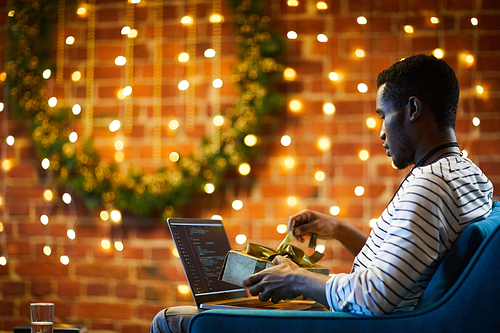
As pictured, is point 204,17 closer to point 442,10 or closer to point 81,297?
point 442,10

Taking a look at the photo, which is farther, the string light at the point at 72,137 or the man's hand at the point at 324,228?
the string light at the point at 72,137

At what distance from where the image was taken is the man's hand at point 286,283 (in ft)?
3.40

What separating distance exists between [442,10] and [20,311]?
7.94 ft

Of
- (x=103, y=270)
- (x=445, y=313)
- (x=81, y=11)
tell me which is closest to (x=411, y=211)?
(x=445, y=313)

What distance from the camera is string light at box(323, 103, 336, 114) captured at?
2.05 meters

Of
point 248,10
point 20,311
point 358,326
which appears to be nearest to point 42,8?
point 248,10

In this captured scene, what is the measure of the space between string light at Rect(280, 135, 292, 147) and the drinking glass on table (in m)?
1.15

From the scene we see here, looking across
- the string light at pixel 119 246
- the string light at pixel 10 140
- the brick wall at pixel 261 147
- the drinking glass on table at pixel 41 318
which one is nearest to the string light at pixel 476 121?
the brick wall at pixel 261 147

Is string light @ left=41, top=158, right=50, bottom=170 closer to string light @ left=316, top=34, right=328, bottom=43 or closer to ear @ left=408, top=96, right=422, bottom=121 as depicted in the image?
string light @ left=316, top=34, right=328, bottom=43

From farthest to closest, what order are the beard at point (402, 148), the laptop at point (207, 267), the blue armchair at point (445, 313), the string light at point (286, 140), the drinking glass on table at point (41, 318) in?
the string light at point (286, 140)
the drinking glass on table at point (41, 318)
the laptop at point (207, 267)
the beard at point (402, 148)
the blue armchair at point (445, 313)

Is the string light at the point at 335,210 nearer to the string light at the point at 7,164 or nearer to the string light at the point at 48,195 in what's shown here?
the string light at the point at 48,195

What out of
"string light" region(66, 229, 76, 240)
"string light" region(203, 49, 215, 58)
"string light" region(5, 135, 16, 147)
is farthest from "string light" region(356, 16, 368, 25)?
"string light" region(5, 135, 16, 147)

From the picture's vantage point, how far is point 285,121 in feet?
6.80

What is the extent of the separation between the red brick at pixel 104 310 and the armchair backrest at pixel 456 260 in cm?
154
